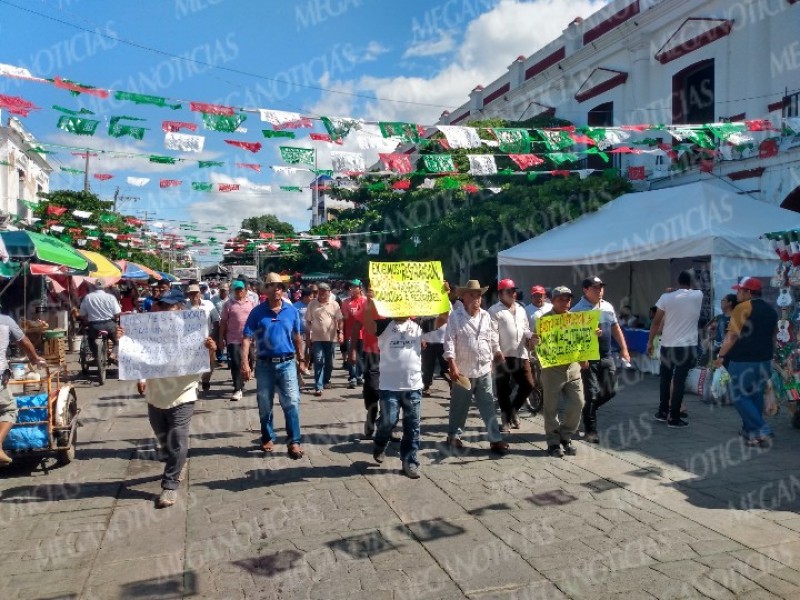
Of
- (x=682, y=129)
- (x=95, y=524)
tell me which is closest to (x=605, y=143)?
(x=682, y=129)

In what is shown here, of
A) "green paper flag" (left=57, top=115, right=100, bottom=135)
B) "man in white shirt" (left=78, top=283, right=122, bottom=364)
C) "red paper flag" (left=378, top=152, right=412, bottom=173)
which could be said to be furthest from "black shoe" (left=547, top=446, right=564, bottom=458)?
"man in white shirt" (left=78, top=283, right=122, bottom=364)

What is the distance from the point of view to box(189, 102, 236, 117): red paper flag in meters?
8.92

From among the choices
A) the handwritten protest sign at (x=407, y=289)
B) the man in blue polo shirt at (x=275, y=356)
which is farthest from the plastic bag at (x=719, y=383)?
the man in blue polo shirt at (x=275, y=356)

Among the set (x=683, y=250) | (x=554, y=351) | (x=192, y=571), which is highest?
(x=683, y=250)

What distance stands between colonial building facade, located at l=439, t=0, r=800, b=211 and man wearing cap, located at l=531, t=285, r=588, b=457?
25.5 feet

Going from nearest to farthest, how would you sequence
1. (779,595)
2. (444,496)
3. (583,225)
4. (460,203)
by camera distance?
(779,595), (444,496), (583,225), (460,203)

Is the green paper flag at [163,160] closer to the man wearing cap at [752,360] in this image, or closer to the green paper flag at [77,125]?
the green paper flag at [77,125]

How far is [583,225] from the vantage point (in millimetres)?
14484

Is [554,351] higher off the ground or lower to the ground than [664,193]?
lower

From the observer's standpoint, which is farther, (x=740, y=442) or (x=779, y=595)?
(x=740, y=442)

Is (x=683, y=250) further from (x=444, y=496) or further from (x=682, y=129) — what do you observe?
(x=444, y=496)

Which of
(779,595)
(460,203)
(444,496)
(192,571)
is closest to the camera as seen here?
(779,595)

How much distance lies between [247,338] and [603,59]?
52.3ft

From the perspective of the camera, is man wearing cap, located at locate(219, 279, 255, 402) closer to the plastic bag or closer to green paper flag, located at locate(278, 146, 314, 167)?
green paper flag, located at locate(278, 146, 314, 167)
